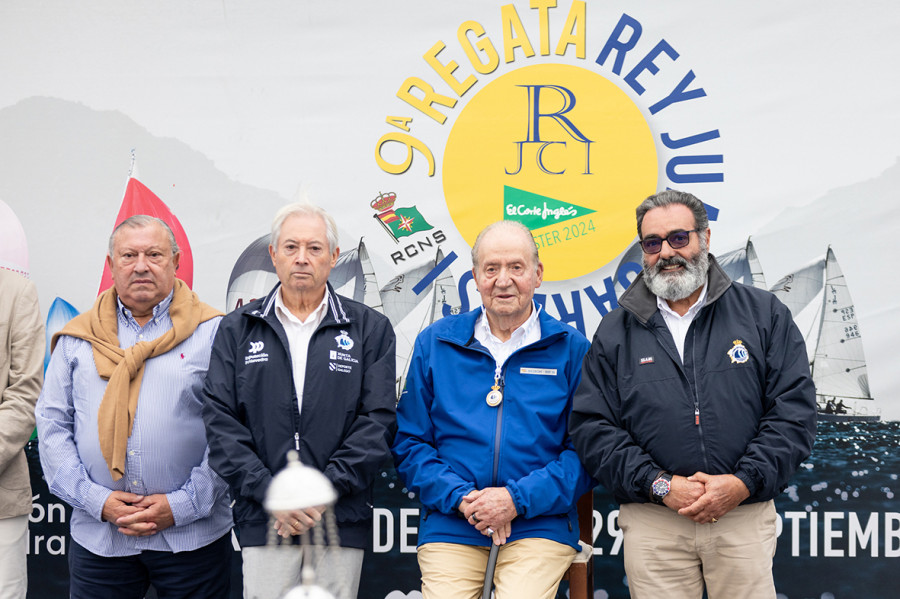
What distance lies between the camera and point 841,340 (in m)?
2.93

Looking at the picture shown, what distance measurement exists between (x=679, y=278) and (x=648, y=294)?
0.11m

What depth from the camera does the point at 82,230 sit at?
319 cm

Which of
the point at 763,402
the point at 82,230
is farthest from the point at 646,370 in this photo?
the point at 82,230

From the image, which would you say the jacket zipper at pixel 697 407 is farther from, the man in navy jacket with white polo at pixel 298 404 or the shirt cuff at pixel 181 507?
the shirt cuff at pixel 181 507

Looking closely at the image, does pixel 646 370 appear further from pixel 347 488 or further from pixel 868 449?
pixel 868 449

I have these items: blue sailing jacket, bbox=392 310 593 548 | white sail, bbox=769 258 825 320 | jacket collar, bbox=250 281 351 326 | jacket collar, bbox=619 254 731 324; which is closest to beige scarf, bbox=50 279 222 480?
jacket collar, bbox=250 281 351 326

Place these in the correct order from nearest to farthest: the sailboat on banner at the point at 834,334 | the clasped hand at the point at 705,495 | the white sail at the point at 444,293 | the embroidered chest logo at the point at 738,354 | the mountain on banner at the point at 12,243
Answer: the clasped hand at the point at 705,495 < the embroidered chest logo at the point at 738,354 < the sailboat on banner at the point at 834,334 < the white sail at the point at 444,293 < the mountain on banner at the point at 12,243

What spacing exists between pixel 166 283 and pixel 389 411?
0.83 metres

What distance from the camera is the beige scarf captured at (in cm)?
219

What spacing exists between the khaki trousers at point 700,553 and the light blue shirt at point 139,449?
4.30ft

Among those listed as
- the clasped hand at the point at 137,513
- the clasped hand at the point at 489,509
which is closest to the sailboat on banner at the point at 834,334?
the clasped hand at the point at 489,509

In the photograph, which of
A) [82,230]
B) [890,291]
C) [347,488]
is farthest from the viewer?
A: [82,230]

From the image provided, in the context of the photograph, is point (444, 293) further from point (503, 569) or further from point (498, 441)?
point (503, 569)

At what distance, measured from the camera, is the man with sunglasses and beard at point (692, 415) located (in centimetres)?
208
